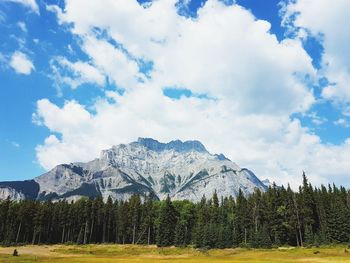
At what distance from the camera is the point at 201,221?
144125 millimetres

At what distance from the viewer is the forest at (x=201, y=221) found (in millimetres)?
116000

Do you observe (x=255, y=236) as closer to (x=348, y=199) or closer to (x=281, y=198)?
(x=281, y=198)

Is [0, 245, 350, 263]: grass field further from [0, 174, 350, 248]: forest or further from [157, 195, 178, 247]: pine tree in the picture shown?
[157, 195, 178, 247]: pine tree

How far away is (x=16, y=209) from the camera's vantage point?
142125 millimetres

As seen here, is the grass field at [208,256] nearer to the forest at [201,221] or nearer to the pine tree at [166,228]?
the forest at [201,221]

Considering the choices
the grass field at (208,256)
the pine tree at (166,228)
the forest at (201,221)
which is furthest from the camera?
the pine tree at (166,228)

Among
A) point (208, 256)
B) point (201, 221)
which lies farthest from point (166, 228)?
point (208, 256)

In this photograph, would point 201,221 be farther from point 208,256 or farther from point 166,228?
point 208,256

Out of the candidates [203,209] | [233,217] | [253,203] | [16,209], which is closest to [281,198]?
[253,203]

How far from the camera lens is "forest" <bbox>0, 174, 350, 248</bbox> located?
116000mm

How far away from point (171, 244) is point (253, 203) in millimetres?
35290

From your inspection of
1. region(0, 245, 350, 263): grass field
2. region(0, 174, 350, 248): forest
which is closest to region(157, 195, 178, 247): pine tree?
region(0, 174, 350, 248): forest

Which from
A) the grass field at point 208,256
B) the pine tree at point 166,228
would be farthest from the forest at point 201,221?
the grass field at point 208,256

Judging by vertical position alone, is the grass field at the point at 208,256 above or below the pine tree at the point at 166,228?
below
